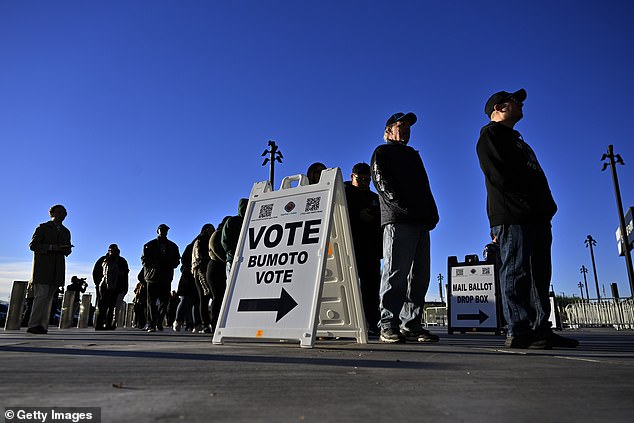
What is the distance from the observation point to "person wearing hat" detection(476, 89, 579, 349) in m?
3.79

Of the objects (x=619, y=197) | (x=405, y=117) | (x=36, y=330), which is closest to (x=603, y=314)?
(x=619, y=197)

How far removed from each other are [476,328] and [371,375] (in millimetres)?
7076

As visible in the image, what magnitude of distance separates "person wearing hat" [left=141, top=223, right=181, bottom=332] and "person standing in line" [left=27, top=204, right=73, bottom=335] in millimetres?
1989

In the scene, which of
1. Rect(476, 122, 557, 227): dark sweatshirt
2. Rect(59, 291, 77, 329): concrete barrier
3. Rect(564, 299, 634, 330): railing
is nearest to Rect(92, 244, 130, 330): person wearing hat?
Rect(59, 291, 77, 329): concrete barrier

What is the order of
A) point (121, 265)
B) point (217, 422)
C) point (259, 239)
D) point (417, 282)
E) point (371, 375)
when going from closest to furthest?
point (217, 422), point (371, 375), point (259, 239), point (417, 282), point (121, 265)

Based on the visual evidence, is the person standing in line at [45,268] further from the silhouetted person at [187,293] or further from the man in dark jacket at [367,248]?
the man in dark jacket at [367,248]

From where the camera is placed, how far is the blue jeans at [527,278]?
379 cm

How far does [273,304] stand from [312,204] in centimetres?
90

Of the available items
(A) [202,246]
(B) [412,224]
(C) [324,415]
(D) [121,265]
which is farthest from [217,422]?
(D) [121,265]

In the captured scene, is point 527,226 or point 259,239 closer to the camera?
point 527,226

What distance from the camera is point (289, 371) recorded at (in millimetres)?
2064

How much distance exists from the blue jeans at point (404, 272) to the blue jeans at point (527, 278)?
0.87 metres

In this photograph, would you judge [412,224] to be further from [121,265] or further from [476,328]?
[121,265]

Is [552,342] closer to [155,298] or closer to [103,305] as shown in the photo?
[155,298]
